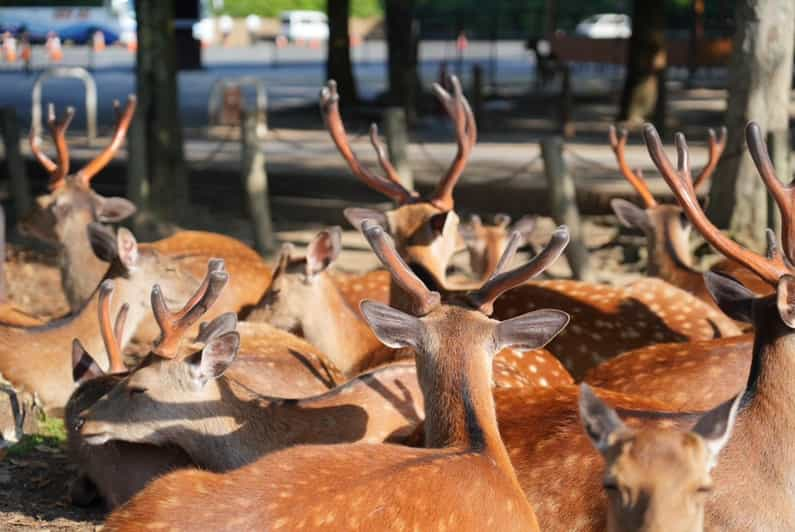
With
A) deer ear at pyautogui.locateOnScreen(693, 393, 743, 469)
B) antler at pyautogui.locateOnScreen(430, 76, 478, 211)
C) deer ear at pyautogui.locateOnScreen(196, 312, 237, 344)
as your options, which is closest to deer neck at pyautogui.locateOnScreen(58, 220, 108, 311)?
antler at pyautogui.locateOnScreen(430, 76, 478, 211)

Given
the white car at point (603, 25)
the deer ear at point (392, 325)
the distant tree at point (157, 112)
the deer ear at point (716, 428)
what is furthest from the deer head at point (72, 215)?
the white car at point (603, 25)

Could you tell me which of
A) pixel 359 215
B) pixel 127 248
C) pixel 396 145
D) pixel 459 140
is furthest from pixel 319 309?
pixel 396 145

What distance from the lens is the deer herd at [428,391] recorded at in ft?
11.6

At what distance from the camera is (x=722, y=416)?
10.8 ft

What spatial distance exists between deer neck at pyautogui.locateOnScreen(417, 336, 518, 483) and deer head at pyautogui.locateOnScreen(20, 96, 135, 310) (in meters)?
3.75

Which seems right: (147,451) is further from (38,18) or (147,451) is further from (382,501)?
(38,18)

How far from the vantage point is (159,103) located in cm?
1055

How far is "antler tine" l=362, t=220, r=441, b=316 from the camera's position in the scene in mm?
4188

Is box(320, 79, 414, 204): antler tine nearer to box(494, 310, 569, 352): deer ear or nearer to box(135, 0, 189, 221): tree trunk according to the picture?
box(494, 310, 569, 352): deer ear

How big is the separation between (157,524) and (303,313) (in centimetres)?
277

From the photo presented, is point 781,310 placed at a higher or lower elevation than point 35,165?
higher

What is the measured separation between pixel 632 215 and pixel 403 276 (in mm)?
3774

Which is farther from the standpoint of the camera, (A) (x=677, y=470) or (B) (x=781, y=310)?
(B) (x=781, y=310)

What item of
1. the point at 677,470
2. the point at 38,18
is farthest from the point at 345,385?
the point at 38,18
